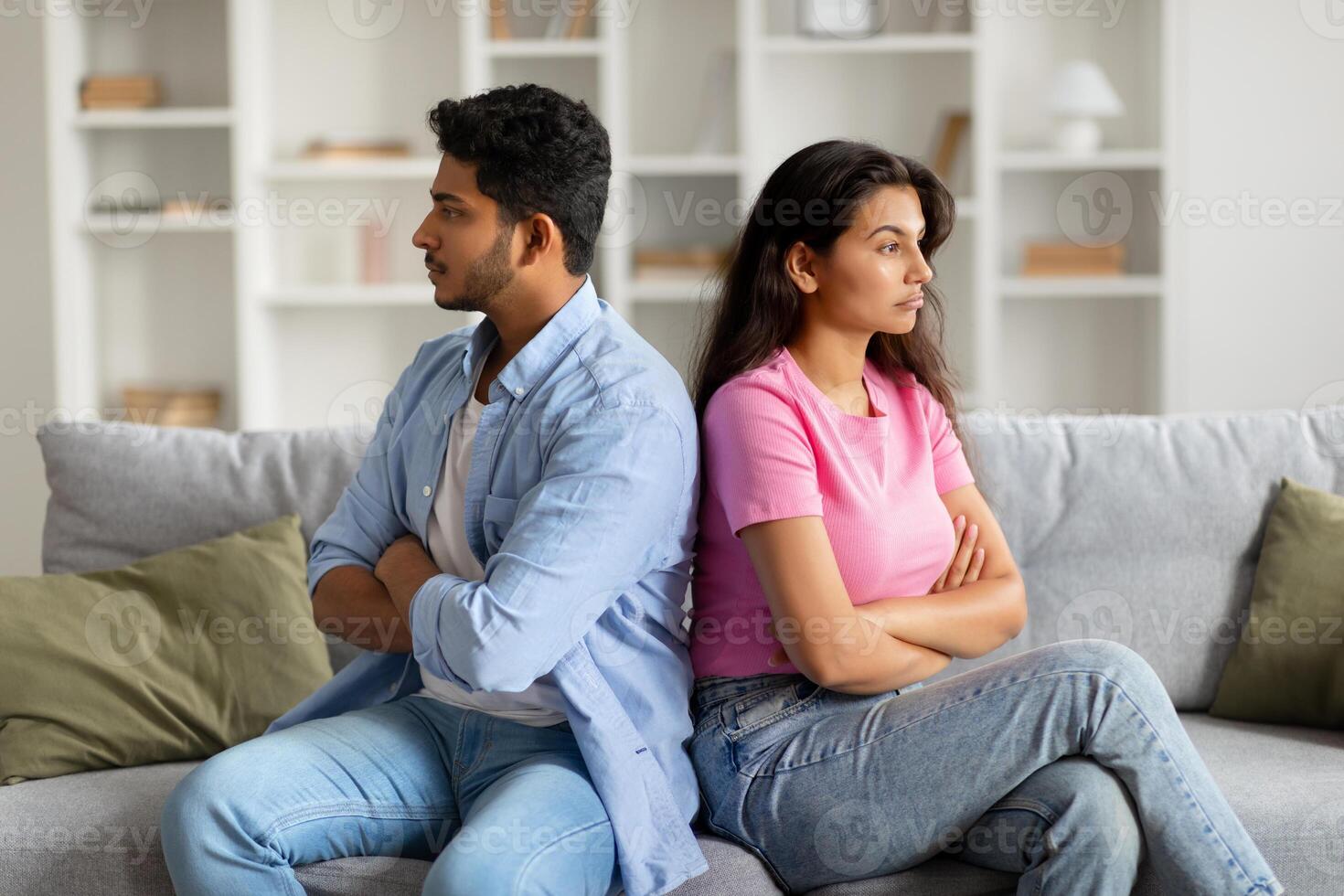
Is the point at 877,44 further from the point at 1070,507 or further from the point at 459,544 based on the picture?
the point at 459,544

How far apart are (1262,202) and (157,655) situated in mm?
3194

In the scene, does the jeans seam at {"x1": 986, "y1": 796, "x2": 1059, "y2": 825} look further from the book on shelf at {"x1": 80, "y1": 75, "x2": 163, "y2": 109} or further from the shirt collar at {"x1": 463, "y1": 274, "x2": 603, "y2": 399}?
the book on shelf at {"x1": 80, "y1": 75, "x2": 163, "y2": 109}

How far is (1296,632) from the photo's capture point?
191 centimetres

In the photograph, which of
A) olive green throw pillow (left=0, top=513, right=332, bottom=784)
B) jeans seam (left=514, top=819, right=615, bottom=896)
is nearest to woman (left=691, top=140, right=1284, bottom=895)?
jeans seam (left=514, top=819, right=615, bottom=896)

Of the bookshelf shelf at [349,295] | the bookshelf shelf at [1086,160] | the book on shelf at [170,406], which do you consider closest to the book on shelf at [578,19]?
the bookshelf shelf at [349,295]

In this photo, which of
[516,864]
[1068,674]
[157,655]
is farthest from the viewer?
[157,655]

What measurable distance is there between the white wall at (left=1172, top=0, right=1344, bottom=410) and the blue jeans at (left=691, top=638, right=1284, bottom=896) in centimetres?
253

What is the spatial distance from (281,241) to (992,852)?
9.97 feet

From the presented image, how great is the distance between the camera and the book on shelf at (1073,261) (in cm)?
364

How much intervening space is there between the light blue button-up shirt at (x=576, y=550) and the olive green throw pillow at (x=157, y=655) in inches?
9.1

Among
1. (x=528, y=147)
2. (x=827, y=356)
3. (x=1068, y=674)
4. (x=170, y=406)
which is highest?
(x=528, y=147)

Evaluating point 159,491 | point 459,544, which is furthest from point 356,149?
point 459,544

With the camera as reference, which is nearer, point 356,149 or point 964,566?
point 964,566

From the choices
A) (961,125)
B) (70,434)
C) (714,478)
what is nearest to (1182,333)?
(961,125)
